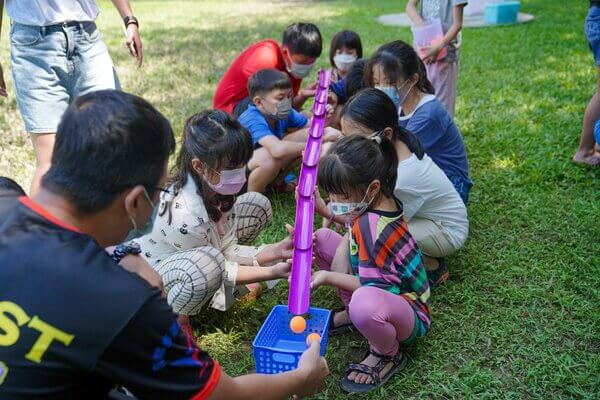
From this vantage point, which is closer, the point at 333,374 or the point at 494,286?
the point at 333,374

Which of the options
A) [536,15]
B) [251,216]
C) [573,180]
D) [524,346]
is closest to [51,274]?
[251,216]

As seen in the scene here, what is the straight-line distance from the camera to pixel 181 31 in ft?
32.0

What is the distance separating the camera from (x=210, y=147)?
2.40 m

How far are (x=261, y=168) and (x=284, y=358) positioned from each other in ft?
5.43

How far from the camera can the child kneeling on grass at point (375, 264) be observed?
2158 mm

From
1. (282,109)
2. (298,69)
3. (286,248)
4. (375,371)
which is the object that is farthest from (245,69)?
(375,371)

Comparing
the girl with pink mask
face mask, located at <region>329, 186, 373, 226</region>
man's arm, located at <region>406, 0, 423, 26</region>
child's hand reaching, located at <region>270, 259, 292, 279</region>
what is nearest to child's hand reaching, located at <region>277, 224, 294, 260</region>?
the girl with pink mask

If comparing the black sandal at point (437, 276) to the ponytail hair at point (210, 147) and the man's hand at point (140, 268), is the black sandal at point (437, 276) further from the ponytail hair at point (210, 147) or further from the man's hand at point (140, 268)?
the man's hand at point (140, 268)

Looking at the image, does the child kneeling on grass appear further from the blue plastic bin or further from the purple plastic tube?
the blue plastic bin

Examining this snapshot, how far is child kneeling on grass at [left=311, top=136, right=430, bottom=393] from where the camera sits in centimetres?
216

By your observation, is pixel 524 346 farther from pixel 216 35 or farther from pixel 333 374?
pixel 216 35

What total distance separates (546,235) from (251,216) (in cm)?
160

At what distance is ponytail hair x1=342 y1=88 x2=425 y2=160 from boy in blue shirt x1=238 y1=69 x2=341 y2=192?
25.9 inches

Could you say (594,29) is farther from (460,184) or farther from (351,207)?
(351,207)
